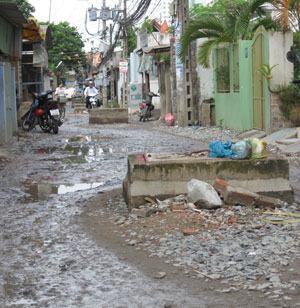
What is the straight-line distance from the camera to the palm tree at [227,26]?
54.5 ft

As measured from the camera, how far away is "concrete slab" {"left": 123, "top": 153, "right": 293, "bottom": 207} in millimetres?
7145

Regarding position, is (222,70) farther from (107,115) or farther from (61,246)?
(61,246)

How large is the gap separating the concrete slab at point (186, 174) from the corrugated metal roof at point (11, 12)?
8427 millimetres

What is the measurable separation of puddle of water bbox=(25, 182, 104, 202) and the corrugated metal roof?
20.0 ft

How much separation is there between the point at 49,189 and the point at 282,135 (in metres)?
6.02

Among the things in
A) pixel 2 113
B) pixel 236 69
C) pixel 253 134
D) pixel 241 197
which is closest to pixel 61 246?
pixel 241 197

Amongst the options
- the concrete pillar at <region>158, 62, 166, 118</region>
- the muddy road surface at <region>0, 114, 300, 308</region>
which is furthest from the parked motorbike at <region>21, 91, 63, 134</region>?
the concrete pillar at <region>158, 62, 166, 118</region>

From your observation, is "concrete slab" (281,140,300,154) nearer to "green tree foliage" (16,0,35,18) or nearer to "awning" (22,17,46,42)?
"awning" (22,17,46,42)

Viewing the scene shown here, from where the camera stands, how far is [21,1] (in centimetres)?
2680

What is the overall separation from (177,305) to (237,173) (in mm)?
3062

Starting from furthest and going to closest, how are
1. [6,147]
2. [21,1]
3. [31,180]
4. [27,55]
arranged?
[21,1], [27,55], [6,147], [31,180]

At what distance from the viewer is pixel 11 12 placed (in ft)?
51.8

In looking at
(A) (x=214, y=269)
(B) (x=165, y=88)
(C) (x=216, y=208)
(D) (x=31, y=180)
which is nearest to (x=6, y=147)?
(D) (x=31, y=180)

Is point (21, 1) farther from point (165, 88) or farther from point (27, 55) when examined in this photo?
point (165, 88)
